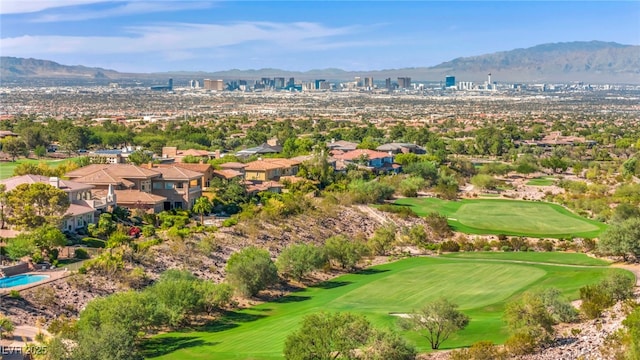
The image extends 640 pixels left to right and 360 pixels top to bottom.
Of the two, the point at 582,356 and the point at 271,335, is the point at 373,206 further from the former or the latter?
the point at 582,356

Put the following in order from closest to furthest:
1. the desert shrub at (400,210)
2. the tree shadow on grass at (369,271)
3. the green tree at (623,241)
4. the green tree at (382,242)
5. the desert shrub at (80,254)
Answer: the desert shrub at (80,254), the tree shadow on grass at (369,271), the green tree at (623,241), the green tree at (382,242), the desert shrub at (400,210)

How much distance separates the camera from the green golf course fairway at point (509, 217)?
61531 millimetres

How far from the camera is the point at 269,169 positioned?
70125 millimetres

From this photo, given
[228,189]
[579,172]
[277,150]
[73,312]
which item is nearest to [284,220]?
[228,189]

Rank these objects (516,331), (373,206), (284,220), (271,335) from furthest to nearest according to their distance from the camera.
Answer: (373,206) < (284,220) < (271,335) < (516,331)

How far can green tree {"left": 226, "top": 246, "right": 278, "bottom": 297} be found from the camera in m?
40.7

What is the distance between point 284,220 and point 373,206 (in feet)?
38.9

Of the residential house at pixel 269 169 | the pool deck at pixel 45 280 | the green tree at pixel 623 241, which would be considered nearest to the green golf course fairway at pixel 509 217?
the green tree at pixel 623 241

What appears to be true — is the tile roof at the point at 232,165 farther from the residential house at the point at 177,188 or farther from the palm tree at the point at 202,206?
the palm tree at the point at 202,206

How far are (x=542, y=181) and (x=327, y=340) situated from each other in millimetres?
66630

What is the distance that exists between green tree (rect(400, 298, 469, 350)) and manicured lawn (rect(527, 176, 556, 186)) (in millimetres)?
57739

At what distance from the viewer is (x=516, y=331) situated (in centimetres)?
3097

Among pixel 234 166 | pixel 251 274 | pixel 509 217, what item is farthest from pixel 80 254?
pixel 509 217

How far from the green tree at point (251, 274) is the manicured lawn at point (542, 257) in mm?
15294
